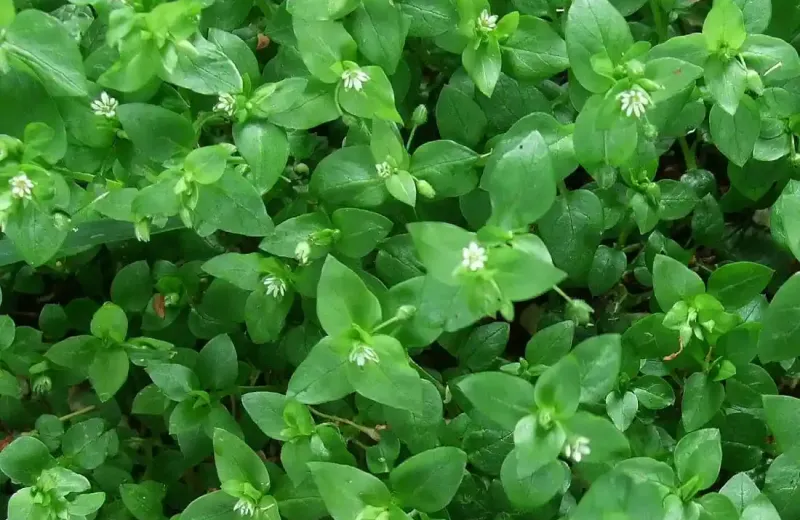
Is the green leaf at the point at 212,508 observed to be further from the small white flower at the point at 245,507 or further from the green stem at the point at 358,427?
the green stem at the point at 358,427

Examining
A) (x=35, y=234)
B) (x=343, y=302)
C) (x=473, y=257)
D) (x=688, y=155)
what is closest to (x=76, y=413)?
(x=35, y=234)

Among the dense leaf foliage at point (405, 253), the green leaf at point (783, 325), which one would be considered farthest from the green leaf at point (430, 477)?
the green leaf at point (783, 325)

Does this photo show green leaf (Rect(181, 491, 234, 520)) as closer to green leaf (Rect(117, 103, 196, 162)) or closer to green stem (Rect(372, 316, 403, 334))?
green stem (Rect(372, 316, 403, 334))

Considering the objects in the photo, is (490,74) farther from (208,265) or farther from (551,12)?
(208,265)

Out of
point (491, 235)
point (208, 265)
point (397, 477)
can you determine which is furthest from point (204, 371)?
point (491, 235)

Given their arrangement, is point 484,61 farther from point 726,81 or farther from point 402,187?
point 726,81

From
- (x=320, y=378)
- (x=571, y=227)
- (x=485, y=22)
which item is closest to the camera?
(x=320, y=378)
